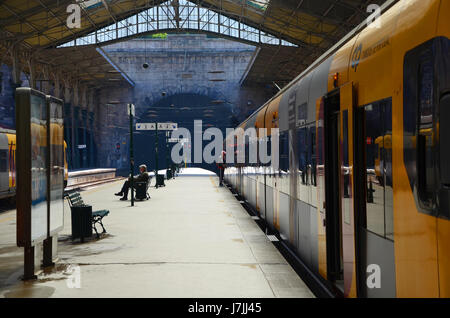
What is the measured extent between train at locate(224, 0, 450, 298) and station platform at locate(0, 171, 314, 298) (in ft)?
3.15

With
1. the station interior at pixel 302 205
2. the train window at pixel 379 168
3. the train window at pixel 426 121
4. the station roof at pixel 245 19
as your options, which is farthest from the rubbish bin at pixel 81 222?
the station roof at pixel 245 19

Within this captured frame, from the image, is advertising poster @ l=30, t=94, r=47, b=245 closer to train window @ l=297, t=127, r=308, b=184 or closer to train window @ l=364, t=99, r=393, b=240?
train window @ l=297, t=127, r=308, b=184

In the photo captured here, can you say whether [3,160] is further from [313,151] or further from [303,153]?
[313,151]

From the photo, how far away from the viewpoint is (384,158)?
4113mm

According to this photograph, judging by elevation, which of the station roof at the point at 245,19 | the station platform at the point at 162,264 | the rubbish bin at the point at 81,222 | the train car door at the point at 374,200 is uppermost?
the station roof at the point at 245,19

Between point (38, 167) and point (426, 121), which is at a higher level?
point (426, 121)

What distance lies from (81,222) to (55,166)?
2.61 meters

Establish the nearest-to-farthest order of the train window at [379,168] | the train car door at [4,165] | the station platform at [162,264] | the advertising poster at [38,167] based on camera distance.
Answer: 1. the train window at [379,168]
2. the station platform at [162,264]
3. the advertising poster at [38,167]
4. the train car door at [4,165]

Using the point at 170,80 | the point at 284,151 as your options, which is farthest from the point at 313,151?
the point at 170,80

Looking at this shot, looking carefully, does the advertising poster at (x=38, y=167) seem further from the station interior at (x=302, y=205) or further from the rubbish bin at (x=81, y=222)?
the rubbish bin at (x=81, y=222)

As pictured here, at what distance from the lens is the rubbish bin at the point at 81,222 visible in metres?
10.5

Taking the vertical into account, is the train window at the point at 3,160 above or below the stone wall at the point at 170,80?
below

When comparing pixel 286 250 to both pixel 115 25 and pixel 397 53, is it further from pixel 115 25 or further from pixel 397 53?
pixel 115 25
